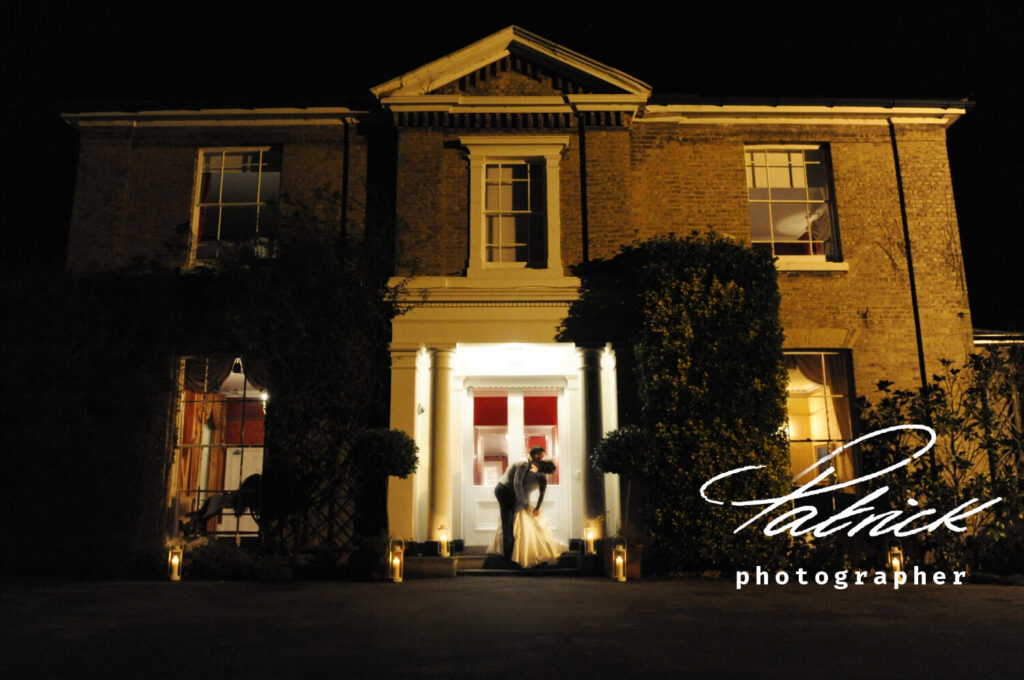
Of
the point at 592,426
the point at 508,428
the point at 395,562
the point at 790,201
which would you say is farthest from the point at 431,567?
the point at 790,201

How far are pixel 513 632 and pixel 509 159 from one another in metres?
7.68

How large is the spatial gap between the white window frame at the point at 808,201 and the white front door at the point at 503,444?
397 centimetres

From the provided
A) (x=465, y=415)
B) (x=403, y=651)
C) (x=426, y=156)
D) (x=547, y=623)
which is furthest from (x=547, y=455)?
(x=403, y=651)

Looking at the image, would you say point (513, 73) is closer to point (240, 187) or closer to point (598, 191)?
point (598, 191)

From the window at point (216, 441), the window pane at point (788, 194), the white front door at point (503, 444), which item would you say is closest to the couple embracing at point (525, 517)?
the white front door at point (503, 444)

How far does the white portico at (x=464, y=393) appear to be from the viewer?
33.1 feet

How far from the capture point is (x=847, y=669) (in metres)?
4.45

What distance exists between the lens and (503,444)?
12.3m

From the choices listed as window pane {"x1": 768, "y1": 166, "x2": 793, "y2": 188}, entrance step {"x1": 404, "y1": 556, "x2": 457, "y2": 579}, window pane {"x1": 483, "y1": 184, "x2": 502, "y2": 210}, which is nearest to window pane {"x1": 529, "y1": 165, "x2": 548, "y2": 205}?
window pane {"x1": 483, "y1": 184, "x2": 502, "y2": 210}

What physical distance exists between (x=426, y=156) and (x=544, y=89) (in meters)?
2.09

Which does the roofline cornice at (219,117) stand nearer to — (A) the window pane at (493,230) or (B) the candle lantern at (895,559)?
(A) the window pane at (493,230)

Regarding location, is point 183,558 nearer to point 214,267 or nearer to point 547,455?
point 214,267

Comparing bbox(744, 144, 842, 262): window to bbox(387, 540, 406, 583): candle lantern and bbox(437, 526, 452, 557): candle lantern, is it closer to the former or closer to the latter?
bbox(437, 526, 452, 557): candle lantern

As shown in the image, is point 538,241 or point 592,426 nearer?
point 592,426
